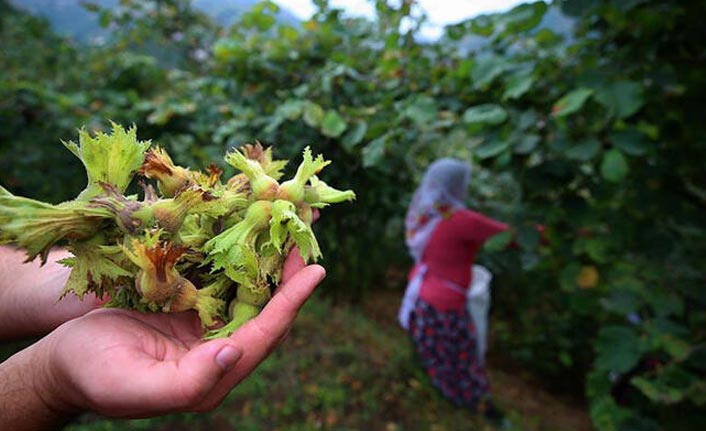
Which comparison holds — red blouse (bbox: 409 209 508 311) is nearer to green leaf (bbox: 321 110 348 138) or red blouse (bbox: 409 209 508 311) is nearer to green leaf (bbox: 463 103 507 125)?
green leaf (bbox: 463 103 507 125)

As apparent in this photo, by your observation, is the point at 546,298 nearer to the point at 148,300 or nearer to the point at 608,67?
the point at 608,67

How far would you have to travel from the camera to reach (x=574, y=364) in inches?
149

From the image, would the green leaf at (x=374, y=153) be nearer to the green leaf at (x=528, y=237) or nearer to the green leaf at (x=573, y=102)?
the green leaf at (x=573, y=102)

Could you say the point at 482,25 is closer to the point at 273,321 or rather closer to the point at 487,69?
the point at 487,69

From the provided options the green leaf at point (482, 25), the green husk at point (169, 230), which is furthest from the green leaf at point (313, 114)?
the green husk at point (169, 230)

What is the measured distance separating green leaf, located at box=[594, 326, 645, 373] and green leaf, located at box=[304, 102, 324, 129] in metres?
1.38

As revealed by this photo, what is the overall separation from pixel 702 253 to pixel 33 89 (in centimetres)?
417

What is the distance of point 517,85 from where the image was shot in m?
1.50

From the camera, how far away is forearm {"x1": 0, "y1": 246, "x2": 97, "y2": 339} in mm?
1098

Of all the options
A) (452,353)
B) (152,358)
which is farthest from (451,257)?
(152,358)

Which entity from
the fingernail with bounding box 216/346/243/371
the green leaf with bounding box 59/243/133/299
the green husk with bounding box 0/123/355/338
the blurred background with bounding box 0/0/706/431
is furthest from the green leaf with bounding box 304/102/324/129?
the fingernail with bounding box 216/346/243/371

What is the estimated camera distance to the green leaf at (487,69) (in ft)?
5.14

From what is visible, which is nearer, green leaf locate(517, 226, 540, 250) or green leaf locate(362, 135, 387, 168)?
green leaf locate(362, 135, 387, 168)

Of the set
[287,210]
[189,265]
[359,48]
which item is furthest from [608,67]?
[189,265]
